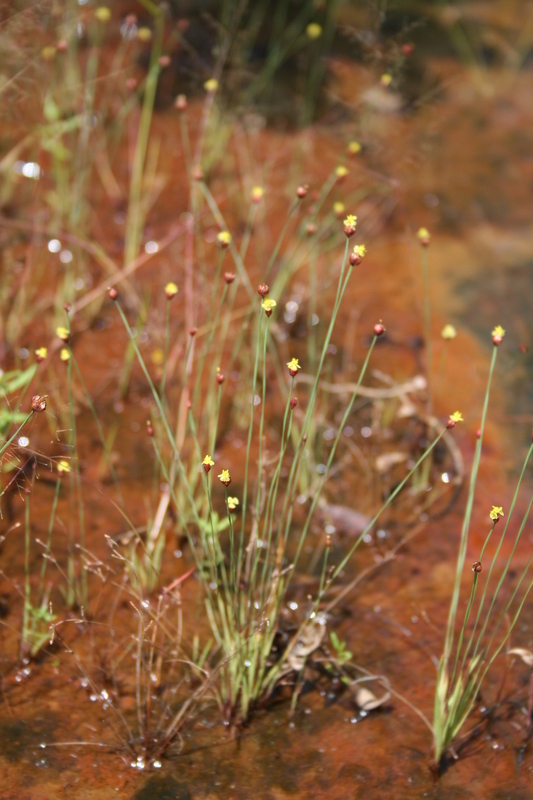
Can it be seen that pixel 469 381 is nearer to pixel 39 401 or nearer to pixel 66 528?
pixel 66 528

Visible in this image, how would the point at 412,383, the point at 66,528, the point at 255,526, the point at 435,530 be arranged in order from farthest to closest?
1. the point at 412,383
2. the point at 435,530
3. the point at 66,528
4. the point at 255,526

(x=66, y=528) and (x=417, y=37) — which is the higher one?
(x=417, y=37)

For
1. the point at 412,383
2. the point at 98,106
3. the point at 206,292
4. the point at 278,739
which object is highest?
the point at 98,106

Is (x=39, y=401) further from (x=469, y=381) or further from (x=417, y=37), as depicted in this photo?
(x=417, y=37)

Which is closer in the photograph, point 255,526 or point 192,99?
point 255,526

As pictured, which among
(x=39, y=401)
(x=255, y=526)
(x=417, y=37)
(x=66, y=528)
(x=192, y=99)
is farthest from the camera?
(x=417, y=37)

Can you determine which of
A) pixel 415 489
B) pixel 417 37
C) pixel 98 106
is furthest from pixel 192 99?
pixel 415 489
